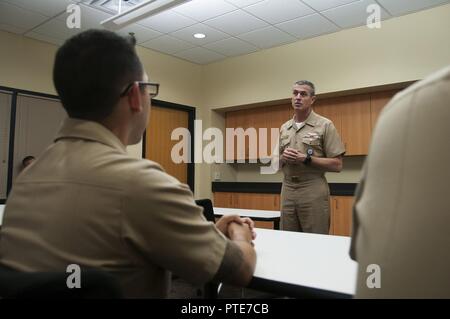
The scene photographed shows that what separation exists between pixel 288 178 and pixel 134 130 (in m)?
1.91

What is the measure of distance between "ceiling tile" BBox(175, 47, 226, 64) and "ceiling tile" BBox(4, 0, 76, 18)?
1757mm

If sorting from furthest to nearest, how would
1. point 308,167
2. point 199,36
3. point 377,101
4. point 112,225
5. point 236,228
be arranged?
point 199,36 < point 377,101 < point 308,167 < point 236,228 < point 112,225

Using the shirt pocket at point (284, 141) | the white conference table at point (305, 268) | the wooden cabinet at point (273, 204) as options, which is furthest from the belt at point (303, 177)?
the white conference table at point (305, 268)

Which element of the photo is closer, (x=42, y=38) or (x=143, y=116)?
(x=143, y=116)

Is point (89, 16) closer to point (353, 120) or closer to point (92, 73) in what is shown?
point (353, 120)

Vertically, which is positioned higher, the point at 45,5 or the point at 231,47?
the point at 231,47

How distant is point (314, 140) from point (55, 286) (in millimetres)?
2386

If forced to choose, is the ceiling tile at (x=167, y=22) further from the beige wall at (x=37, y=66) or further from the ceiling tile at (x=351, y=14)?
the ceiling tile at (x=351, y=14)

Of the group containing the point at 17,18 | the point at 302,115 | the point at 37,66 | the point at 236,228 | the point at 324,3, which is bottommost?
the point at 236,228

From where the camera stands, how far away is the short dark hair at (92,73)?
0.84 metres

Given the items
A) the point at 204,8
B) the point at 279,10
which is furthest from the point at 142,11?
the point at 279,10

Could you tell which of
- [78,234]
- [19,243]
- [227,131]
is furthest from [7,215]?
[227,131]

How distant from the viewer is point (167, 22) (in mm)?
4020
